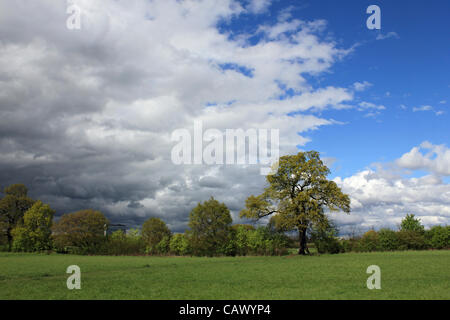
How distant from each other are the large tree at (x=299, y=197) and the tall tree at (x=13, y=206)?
65.1m

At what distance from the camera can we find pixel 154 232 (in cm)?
8469

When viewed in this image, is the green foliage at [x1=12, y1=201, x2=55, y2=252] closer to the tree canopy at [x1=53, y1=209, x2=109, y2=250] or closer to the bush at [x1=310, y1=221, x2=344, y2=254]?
the tree canopy at [x1=53, y1=209, x2=109, y2=250]

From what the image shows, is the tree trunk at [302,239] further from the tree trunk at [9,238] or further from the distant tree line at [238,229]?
the tree trunk at [9,238]

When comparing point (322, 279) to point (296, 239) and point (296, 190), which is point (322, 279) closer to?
point (296, 190)

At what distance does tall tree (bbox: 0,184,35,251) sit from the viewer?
82250mm

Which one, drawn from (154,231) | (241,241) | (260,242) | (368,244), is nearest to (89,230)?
(154,231)

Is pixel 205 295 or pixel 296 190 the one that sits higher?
pixel 296 190

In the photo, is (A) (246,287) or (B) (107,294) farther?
(A) (246,287)

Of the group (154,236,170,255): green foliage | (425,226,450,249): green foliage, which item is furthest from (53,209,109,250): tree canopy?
(425,226,450,249): green foliage

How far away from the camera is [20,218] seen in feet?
274

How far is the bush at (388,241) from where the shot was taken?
64750 millimetres

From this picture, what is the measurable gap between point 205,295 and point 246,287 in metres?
3.24

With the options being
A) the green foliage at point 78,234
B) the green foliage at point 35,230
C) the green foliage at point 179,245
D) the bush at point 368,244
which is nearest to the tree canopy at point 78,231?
the green foliage at point 78,234
